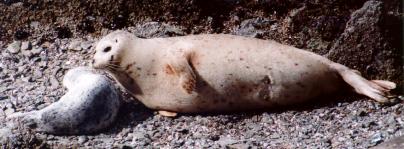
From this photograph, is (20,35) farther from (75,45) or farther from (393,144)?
(393,144)

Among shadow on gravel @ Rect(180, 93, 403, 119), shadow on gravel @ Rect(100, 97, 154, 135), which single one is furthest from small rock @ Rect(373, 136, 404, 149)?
shadow on gravel @ Rect(100, 97, 154, 135)

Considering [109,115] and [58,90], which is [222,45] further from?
[58,90]

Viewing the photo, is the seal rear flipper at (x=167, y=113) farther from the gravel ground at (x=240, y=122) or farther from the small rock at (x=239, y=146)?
the small rock at (x=239, y=146)

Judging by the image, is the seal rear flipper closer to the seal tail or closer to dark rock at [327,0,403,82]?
the seal tail

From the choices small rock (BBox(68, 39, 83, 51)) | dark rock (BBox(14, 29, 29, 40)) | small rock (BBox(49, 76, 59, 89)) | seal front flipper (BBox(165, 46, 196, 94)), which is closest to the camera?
seal front flipper (BBox(165, 46, 196, 94))

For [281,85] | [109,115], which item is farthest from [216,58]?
[109,115]

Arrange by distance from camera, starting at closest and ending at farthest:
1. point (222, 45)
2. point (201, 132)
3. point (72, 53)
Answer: point (201, 132)
point (222, 45)
point (72, 53)
